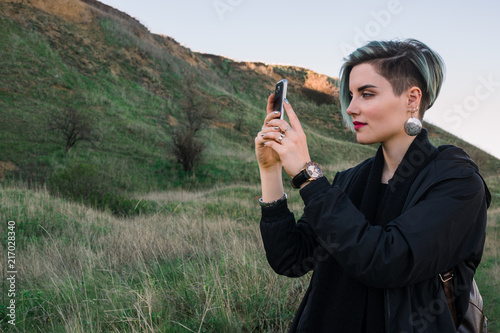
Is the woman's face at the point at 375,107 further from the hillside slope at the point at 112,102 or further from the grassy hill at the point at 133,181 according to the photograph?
the hillside slope at the point at 112,102

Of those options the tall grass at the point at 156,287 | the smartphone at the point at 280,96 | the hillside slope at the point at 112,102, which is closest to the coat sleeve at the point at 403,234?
the smartphone at the point at 280,96

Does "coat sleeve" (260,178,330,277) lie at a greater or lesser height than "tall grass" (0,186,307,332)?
greater

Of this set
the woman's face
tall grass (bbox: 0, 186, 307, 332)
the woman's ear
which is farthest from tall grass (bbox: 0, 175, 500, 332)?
the woman's ear

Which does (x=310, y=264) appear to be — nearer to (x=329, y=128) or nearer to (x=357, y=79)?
(x=357, y=79)

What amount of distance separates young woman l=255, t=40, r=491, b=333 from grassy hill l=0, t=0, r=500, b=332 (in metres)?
0.56

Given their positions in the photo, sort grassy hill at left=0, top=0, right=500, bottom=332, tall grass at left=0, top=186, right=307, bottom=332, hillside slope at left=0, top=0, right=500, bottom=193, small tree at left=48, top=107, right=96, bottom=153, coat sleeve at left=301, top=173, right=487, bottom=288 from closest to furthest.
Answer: coat sleeve at left=301, top=173, right=487, bottom=288 → tall grass at left=0, top=186, right=307, bottom=332 → grassy hill at left=0, top=0, right=500, bottom=332 → hillside slope at left=0, top=0, right=500, bottom=193 → small tree at left=48, top=107, right=96, bottom=153

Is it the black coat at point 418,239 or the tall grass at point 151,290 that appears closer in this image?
the black coat at point 418,239

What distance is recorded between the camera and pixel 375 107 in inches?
57.2

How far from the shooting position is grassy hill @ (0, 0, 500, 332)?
2783 mm

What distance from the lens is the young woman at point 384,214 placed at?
1.15 m

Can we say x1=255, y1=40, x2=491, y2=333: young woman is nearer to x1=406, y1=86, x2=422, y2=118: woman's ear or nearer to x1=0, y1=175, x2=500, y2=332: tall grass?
x1=406, y1=86, x2=422, y2=118: woman's ear

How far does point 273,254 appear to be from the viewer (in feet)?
5.15

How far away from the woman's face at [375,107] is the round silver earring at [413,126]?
0.06 ft

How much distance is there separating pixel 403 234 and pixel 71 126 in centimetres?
2023
